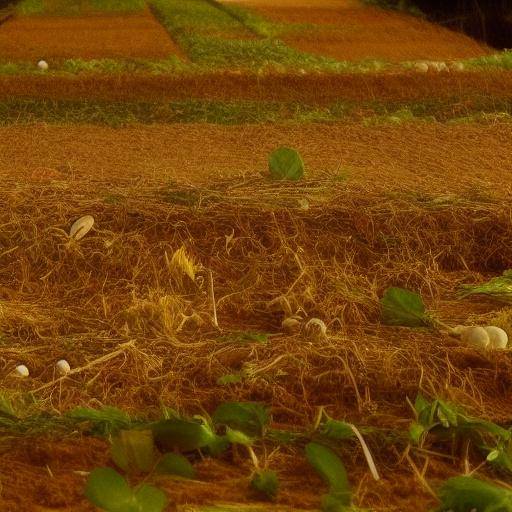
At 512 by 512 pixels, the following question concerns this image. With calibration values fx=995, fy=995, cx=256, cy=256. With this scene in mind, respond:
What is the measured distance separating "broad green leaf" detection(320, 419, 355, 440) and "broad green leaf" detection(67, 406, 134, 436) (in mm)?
547

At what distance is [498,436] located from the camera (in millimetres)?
2711

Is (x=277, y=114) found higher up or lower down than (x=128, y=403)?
lower down

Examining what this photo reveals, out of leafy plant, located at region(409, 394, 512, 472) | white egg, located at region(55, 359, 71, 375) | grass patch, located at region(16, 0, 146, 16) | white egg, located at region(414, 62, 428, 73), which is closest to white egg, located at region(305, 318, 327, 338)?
leafy plant, located at region(409, 394, 512, 472)

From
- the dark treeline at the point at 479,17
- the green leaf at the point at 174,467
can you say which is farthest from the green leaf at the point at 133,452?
the dark treeline at the point at 479,17

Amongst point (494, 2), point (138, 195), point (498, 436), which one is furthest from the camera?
point (494, 2)

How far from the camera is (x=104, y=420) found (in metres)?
2.77

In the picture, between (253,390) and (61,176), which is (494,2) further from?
(253,390)

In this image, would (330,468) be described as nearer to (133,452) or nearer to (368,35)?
(133,452)

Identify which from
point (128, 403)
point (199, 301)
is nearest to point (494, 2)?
point (199, 301)

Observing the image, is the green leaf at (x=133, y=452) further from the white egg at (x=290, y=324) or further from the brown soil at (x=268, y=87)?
the brown soil at (x=268, y=87)

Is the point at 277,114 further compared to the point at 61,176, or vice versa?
the point at 277,114

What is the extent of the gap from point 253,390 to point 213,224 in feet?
5.04

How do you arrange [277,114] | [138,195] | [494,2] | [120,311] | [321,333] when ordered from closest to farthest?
1. [321,333]
2. [120,311]
3. [138,195]
4. [277,114]
5. [494,2]

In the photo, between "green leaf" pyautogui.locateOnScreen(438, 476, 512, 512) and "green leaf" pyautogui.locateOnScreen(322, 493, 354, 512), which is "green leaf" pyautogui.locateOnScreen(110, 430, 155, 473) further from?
"green leaf" pyautogui.locateOnScreen(438, 476, 512, 512)
